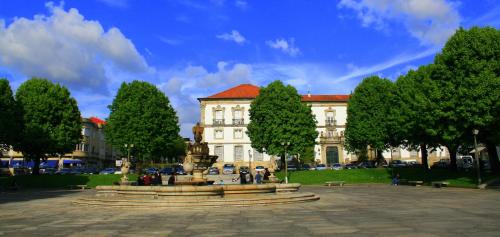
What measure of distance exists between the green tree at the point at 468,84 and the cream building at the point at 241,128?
45.1 metres

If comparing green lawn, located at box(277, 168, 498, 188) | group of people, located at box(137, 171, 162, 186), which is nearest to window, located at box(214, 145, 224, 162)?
green lawn, located at box(277, 168, 498, 188)

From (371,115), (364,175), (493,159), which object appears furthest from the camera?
(371,115)

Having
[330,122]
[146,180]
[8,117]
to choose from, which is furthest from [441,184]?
[330,122]

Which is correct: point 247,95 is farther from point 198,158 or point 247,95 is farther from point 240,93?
point 198,158

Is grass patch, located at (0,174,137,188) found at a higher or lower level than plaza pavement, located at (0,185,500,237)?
higher

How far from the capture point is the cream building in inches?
3241

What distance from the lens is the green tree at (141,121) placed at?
192 ft

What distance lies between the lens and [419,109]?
38500mm

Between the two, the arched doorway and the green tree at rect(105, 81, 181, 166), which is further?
the arched doorway

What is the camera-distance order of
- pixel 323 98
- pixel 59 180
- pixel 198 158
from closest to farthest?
pixel 198 158, pixel 59 180, pixel 323 98

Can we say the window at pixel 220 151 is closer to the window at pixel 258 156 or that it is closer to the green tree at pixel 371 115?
the window at pixel 258 156

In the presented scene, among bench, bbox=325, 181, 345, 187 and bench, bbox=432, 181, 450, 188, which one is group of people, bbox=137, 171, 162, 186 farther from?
bench, bbox=432, 181, 450, 188

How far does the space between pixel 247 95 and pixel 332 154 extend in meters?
20.2

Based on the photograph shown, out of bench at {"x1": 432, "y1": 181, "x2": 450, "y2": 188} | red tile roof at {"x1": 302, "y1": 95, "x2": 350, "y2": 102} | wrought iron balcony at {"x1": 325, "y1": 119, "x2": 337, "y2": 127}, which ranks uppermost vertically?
red tile roof at {"x1": 302, "y1": 95, "x2": 350, "y2": 102}
